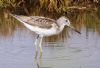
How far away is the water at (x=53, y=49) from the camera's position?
7910mm

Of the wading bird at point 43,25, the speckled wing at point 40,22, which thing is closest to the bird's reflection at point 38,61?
the wading bird at point 43,25

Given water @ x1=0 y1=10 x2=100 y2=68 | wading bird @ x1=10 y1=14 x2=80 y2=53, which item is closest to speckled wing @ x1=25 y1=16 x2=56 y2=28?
wading bird @ x1=10 y1=14 x2=80 y2=53

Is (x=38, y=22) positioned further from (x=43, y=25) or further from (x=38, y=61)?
(x=38, y=61)

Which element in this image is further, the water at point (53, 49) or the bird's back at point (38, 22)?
the bird's back at point (38, 22)

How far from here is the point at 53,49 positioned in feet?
29.9

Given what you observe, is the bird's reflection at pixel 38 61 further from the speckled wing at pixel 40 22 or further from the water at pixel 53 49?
the speckled wing at pixel 40 22

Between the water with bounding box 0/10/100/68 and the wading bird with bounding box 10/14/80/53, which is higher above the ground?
the wading bird with bounding box 10/14/80/53

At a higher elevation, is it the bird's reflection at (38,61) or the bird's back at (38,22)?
the bird's back at (38,22)

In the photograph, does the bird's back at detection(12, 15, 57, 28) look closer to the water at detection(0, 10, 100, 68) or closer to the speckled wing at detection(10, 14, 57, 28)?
the speckled wing at detection(10, 14, 57, 28)

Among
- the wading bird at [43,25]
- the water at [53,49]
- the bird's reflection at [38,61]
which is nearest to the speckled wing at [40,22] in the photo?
the wading bird at [43,25]

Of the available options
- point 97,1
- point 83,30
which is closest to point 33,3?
point 97,1

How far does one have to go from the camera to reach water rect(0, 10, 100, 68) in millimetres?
7910

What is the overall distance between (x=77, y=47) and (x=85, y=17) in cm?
459

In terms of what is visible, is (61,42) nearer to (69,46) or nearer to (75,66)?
(69,46)
